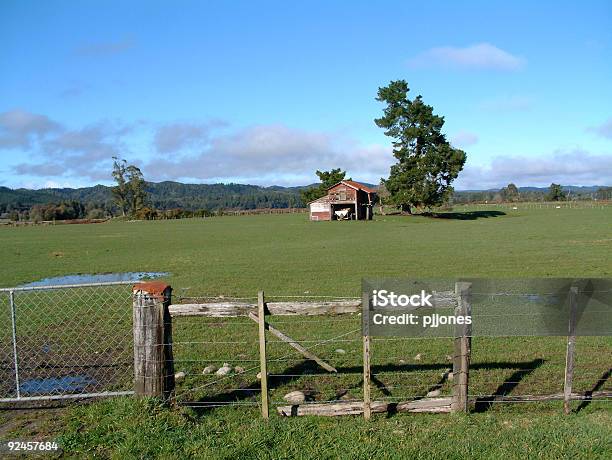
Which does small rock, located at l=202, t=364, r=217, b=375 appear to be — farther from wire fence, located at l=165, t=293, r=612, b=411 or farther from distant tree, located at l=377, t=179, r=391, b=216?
distant tree, located at l=377, t=179, r=391, b=216

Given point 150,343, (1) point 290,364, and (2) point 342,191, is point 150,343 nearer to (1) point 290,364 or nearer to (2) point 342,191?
(1) point 290,364

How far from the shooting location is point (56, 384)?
26.3ft

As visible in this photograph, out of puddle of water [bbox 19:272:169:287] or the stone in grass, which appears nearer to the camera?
the stone in grass

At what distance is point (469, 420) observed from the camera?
237 inches

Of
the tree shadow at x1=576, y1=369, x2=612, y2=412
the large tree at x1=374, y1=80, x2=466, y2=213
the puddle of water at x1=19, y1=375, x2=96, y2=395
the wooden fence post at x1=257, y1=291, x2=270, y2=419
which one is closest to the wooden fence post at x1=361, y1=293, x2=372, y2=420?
the wooden fence post at x1=257, y1=291, x2=270, y2=419

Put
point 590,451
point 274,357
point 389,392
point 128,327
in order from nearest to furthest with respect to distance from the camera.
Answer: point 590,451, point 389,392, point 274,357, point 128,327

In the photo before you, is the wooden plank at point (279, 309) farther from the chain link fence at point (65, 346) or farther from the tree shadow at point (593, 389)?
the tree shadow at point (593, 389)

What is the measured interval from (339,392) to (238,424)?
183cm

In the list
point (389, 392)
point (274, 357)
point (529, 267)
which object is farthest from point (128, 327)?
point (529, 267)

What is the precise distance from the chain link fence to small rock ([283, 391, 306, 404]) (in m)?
2.18

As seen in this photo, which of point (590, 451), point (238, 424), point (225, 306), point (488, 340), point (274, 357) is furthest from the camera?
point (488, 340)

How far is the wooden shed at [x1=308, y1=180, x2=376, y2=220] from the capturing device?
7700 cm

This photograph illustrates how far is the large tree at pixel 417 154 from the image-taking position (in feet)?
235

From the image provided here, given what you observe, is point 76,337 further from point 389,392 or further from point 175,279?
point 175,279
